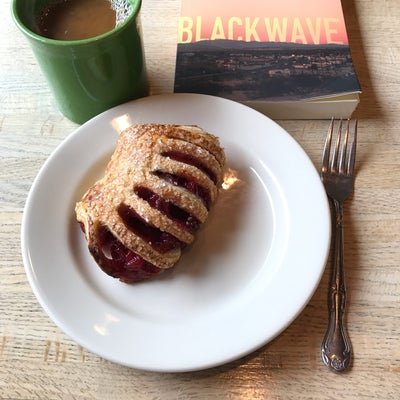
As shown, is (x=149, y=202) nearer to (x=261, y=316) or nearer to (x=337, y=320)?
(x=261, y=316)

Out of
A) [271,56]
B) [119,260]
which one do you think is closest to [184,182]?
[119,260]

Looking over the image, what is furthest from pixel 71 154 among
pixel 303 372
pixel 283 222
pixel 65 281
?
pixel 303 372

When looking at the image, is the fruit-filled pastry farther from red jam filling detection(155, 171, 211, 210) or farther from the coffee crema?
the coffee crema

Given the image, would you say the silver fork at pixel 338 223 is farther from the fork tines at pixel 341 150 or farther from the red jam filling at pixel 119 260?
the red jam filling at pixel 119 260

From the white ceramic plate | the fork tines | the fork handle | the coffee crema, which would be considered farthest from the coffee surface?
the fork handle

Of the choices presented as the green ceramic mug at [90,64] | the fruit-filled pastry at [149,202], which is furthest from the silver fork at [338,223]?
the green ceramic mug at [90,64]

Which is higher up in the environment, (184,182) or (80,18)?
(80,18)

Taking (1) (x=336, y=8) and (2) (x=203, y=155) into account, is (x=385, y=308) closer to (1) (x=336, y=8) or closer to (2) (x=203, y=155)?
(2) (x=203, y=155)
